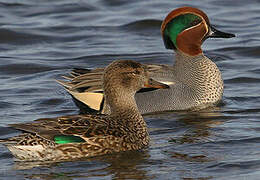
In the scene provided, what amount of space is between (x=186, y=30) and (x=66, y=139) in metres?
3.38

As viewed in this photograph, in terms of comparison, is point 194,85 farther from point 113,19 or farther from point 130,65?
point 113,19

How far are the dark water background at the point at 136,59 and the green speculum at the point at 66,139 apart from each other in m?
0.22

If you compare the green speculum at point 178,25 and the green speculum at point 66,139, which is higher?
the green speculum at point 178,25

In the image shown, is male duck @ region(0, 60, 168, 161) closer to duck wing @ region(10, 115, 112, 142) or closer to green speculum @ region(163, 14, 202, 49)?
duck wing @ region(10, 115, 112, 142)

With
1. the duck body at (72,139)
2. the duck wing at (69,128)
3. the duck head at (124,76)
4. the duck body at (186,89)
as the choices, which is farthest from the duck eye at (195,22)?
the duck wing at (69,128)

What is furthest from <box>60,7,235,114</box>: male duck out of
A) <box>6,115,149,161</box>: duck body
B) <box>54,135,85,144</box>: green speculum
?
<box>54,135,85,144</box>: green speculum

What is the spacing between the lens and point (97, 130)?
25.1 ft

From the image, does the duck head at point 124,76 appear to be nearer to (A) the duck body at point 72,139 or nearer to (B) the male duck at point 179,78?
(A) the duck body at point 72,139

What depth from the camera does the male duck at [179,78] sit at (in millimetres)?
9969

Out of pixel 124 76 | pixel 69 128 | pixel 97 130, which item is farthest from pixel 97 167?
pixel 124 76

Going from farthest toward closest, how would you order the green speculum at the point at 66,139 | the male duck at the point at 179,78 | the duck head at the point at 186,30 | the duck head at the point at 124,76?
the duck head at the point at 186,30 < the male duck at the point at 179,78 < the duck head at the point at 124,76 < the green speculum at the point at 66,139

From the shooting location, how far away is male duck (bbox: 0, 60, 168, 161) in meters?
7.44

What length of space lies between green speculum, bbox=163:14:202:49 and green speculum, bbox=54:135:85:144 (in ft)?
10.5

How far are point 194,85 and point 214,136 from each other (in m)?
1.56
